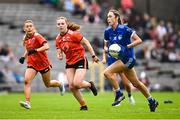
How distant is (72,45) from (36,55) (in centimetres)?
224

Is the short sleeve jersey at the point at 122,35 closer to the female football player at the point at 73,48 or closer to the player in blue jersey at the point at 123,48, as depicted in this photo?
the player in blue jersey at the point at 123,48

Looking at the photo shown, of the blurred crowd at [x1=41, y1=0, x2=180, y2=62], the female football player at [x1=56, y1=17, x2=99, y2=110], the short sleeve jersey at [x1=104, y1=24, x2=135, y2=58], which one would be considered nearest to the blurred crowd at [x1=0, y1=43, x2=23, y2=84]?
the blurred crowd at [x1=41, y1=0, x2=180, y2=62]

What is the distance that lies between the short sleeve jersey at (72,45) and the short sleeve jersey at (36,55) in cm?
170

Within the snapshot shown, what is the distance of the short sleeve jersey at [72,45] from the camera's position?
20.9 meters

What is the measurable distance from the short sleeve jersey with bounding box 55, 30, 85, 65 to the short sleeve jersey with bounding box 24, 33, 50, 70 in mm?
1704

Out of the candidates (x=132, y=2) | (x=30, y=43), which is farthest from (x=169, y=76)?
(x=30, y=43)

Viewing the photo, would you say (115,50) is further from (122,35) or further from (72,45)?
(72,45)

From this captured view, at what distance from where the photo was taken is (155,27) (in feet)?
149

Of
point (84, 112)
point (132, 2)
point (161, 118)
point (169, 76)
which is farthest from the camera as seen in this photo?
point (132, 2)

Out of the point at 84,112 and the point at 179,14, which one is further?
the point at 179,14

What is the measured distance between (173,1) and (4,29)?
35.9 ft

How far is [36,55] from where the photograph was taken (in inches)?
904

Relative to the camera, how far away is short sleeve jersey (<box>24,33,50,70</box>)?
2272 cm

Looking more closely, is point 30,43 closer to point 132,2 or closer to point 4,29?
point 4,29
